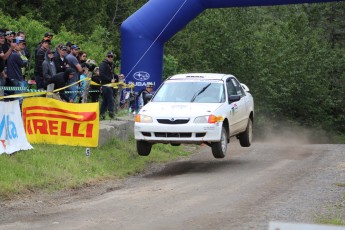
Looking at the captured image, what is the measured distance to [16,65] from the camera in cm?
1526

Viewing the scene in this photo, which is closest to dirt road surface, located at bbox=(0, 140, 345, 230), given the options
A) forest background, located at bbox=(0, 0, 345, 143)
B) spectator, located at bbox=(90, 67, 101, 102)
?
spectator, located at bbox=(90, 67, 101, 102)

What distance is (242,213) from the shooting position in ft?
34.6

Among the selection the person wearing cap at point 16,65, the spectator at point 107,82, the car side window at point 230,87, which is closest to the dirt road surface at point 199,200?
the car side window at point 230,87

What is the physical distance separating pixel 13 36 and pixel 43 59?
1.30 m

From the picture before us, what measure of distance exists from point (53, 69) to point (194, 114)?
3.53m

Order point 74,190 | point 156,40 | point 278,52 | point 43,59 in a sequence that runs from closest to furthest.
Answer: point 74,190, point 43,59, point 156,40, point 278,52

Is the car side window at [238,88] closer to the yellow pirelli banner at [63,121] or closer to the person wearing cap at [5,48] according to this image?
the yellow pirelli banner at [63,121]

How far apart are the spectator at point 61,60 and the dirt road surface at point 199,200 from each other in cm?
312

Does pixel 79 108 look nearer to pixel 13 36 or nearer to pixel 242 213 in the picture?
pixel 13 36

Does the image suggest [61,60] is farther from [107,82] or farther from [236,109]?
[236,109]

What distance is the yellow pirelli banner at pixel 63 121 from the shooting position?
50.9 feet

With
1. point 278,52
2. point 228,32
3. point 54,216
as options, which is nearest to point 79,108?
point 54,216

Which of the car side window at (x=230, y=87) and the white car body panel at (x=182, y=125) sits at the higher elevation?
the car side window at (x=230, y=87)

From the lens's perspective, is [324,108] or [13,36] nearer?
[13,36]
